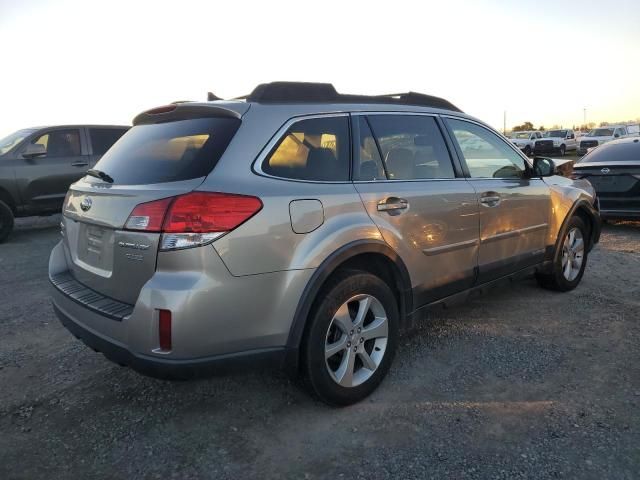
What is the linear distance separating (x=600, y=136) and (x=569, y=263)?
93.4 ft

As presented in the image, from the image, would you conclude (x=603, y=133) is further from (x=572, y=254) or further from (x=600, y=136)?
(x=572, y=254)

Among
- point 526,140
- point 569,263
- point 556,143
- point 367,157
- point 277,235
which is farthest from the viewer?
point 526,140

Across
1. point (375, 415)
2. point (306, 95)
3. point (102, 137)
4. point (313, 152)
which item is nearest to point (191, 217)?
point (313, 152)

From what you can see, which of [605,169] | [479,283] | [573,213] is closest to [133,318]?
[479,283]

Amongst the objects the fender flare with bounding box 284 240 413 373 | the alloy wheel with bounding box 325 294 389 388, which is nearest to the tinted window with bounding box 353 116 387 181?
the fender flare with bounding box 284 240 413 373

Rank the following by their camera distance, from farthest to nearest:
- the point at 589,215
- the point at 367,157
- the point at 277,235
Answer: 1. the point at 589,215
2. the point at 367,157
3. the point at 277,235

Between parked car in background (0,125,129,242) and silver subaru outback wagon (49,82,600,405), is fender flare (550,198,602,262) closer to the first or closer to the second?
silver subaru outback wagon (49,82,600,405)

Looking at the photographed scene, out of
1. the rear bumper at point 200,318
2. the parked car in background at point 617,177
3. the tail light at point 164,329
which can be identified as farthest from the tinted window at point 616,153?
the tail light at point 164,329

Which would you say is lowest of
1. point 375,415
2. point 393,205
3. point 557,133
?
point 375,415

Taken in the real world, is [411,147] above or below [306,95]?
below

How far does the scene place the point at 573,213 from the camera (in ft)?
15.8

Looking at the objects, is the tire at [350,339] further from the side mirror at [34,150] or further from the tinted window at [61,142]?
the tinted window at [61,142]

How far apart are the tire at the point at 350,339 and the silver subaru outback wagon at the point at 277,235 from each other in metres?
0.01

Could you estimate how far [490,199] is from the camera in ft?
12.5
